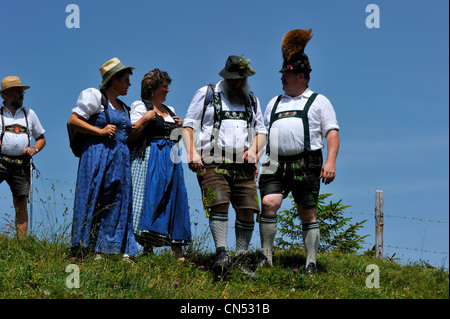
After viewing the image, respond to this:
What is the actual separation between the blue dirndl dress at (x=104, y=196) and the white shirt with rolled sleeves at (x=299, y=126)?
1.67 metres

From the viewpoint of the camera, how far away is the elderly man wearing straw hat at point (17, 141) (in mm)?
7480

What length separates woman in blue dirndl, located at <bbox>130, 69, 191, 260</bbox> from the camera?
6.01m

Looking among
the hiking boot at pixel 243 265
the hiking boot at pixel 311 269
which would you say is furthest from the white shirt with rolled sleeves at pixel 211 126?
the hiking boot at pixel 311 269

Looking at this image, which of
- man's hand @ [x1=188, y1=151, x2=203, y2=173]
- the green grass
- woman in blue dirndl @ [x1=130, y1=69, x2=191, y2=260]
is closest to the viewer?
the green grass

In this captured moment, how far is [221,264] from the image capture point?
16.9ft

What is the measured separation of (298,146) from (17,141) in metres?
4.15

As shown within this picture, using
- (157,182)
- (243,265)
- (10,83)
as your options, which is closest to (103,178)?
(157,182)

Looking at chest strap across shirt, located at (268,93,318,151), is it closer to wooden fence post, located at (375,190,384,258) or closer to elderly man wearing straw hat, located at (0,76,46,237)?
elderly man wearing straw hat, located at (0,76,46,237)

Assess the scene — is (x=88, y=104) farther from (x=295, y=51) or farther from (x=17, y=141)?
(x=17, y=141)

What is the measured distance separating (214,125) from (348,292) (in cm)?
220

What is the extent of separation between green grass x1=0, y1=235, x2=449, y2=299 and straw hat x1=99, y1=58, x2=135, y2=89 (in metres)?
1.91

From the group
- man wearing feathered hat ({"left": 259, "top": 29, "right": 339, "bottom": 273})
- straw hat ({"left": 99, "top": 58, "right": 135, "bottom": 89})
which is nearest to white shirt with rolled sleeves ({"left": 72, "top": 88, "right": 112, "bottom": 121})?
straw hat ({"left": 99, "top": 58, "right": 135, "bottom": 89})

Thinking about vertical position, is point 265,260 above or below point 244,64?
below
